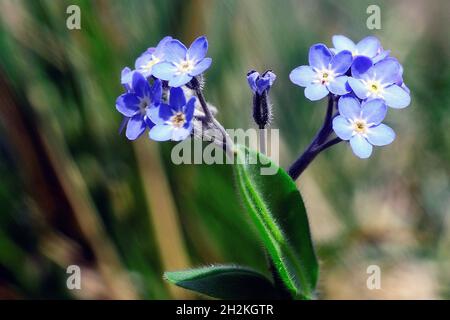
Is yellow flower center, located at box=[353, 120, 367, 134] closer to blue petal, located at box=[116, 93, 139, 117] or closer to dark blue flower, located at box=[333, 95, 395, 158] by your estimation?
Result: dark blue flower, located at box=[333, 95, 395, 158]

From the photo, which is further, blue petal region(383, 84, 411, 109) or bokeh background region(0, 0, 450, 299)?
bokeh background region(0, 0, 450, 299)

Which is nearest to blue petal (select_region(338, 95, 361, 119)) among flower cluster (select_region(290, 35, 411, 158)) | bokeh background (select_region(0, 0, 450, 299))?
flower cluster (select_region(290, 35, 411, 158))

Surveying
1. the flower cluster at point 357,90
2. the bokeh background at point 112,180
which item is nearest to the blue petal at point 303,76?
the flower cluster at point 357,90

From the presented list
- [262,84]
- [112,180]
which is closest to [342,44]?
[262,84]

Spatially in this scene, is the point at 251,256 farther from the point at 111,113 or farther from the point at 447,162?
the point at 447,162

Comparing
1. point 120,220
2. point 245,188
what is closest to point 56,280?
point 120,220
